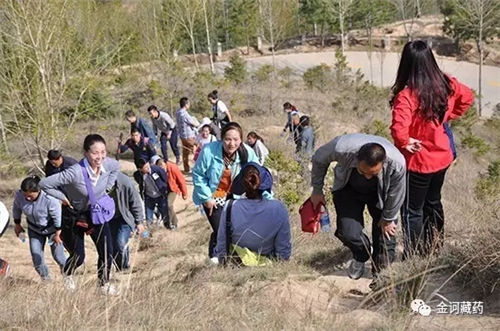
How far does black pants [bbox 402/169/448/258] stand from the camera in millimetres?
4195

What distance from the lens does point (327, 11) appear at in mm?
43375

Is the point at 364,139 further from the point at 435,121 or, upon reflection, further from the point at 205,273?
the point at 205,273

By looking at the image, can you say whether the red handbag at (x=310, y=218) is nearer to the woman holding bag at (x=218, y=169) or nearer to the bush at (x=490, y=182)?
the woman holding bag at (x=218, y=169)

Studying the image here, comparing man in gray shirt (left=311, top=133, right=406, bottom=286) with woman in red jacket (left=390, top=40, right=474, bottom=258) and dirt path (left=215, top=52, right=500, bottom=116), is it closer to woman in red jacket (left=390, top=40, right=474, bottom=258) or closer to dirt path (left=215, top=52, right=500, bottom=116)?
woman in red jacket (left=390, top=40, right=474, bottom=258)

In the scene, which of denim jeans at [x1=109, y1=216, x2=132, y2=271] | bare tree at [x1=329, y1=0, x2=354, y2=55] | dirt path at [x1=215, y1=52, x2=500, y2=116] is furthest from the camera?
bare tree at [x1=329, y1=0, x2=354, y2=55]

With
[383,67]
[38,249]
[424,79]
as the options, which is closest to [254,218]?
[424,79]

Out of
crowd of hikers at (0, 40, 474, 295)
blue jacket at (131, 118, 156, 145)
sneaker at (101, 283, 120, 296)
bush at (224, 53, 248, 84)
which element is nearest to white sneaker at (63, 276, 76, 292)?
crowd of hikers at (0, 40, 474, 295)

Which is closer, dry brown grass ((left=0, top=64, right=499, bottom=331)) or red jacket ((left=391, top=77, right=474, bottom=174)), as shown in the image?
dry brown grass ((left=0, top=64, right=499, bottom=331))

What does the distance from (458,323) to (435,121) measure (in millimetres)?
1539

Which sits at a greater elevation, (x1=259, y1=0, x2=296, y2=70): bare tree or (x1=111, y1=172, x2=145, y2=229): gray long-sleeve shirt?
(x1=259, y1=0, x2=296, y2=70): bare tree

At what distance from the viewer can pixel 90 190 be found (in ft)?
16.4

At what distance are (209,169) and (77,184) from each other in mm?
1199

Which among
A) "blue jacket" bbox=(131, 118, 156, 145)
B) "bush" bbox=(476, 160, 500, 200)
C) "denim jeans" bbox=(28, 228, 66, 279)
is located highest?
"blue jacket" bbox=(131, 118, 156, 145)

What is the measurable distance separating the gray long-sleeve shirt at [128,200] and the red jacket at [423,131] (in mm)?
2698
